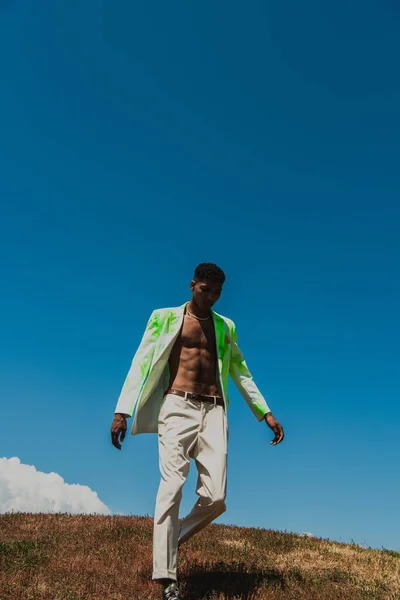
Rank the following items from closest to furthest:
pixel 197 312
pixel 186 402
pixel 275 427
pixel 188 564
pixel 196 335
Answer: pixel 186 402, pixel 196 335, pixel 197 312, pixel 275 427, pixel 188 564

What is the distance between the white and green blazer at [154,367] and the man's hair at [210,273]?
57cm

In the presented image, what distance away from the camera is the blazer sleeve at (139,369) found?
701cm

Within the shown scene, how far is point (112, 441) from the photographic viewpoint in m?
6.83

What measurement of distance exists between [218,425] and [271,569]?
3297mm

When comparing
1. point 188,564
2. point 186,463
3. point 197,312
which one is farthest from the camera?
point 188,564

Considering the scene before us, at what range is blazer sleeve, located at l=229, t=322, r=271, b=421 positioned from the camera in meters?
7.91

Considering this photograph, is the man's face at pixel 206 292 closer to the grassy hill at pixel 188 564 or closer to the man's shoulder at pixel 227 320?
the man's shoulder at pixel 227 320

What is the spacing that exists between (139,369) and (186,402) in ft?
2.48

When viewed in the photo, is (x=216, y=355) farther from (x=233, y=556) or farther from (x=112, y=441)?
(x=233, y=556)

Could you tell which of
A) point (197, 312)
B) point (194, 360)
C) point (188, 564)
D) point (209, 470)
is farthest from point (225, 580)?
point (197, 312)

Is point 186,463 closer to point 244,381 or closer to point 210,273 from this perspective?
point 244,381

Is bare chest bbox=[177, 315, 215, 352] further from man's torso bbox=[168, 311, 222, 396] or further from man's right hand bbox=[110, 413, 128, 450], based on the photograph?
man's right hand bbox=[110, 413, 128, 450]

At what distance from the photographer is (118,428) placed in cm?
686

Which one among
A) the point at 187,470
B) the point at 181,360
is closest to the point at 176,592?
the point at 187,470
